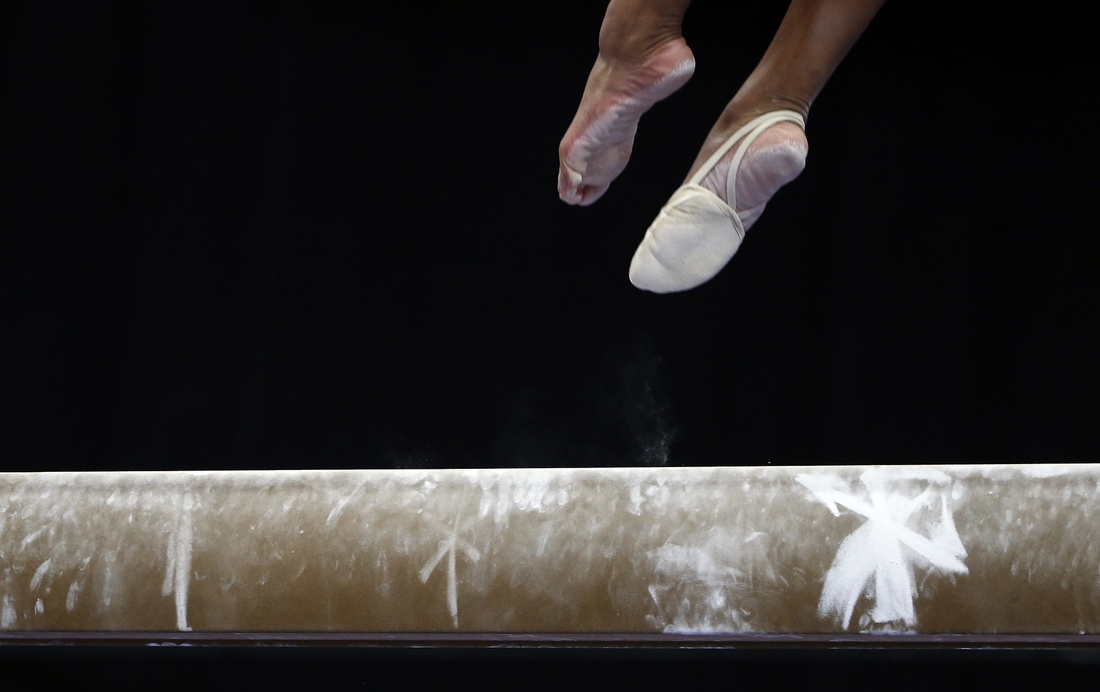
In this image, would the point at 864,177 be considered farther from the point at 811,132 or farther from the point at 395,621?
the point at 395,621

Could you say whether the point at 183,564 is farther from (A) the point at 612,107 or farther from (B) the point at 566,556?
(A) the point at 612,107

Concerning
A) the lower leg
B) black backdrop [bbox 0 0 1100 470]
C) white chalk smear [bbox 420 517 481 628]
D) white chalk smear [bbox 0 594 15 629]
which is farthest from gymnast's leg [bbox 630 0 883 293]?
black backdrop [bbox 0 0 1100 470]

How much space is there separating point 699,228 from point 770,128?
14 centimetres

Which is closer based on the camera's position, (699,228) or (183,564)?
(699,228)

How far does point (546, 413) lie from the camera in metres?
2.72

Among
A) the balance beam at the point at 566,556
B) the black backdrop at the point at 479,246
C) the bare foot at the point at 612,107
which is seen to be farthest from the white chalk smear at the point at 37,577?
the black backdrop at the point at 479,246

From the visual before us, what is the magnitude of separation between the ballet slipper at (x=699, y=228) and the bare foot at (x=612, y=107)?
11cm

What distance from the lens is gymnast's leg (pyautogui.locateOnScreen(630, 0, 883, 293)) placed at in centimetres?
105

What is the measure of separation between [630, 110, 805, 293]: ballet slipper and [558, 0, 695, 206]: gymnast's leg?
109mm

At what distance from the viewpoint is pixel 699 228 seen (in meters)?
1.10

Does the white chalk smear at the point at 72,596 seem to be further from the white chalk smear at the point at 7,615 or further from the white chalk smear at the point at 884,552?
the white chalk smear at the point at 884,552

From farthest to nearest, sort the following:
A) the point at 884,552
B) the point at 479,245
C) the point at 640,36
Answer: the point at 479,245 < the point at 884,552 < the point at 640,36

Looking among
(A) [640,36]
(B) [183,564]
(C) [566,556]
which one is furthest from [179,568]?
(A) [640,36]

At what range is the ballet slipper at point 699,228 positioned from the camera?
1082mm
